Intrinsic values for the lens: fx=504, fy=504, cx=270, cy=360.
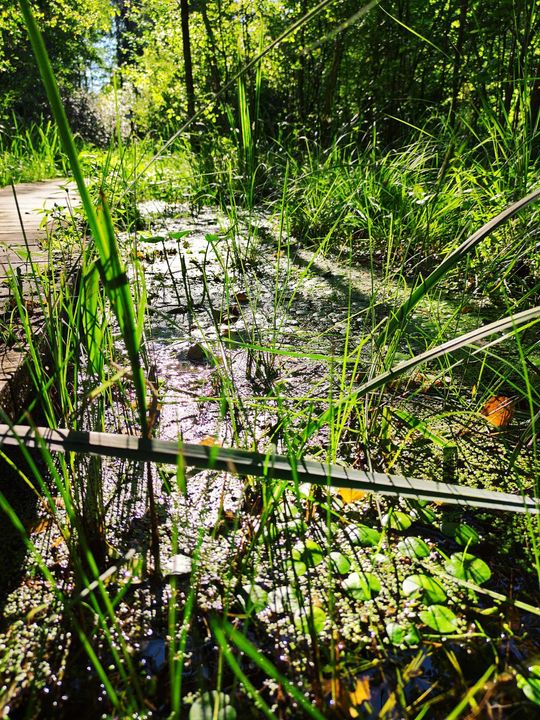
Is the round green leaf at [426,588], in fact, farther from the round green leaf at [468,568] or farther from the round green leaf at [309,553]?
the round green leaf at [309,553]

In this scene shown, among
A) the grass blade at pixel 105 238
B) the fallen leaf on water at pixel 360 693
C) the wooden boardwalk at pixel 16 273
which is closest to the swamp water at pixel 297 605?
the fallen leaf on water at pixel 360 693

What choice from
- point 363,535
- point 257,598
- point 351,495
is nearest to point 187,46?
point 351,495

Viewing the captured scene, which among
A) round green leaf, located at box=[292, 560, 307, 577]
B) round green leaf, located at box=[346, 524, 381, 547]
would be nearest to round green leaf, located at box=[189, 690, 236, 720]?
round green leaf, located at box=[292, 560, 307, 577]

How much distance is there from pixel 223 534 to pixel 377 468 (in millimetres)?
352

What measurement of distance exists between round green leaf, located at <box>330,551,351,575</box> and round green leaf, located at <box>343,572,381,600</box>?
1 cm

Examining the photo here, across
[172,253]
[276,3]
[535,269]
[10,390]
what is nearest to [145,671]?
[10,390]

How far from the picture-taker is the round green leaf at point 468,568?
0.80m

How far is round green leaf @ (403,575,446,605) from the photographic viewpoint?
0.78 m

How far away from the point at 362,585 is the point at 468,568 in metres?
0.18

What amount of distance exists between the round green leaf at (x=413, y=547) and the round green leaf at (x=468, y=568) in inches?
1.7

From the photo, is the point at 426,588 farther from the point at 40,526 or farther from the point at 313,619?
the point at 40,526

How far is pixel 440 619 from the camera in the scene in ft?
2.42

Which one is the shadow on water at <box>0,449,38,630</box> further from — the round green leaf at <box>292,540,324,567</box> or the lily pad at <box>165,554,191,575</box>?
the round green leaf at <box>292,540,324,567</box>

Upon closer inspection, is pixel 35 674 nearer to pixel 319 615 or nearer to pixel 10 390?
pixel 319 615
